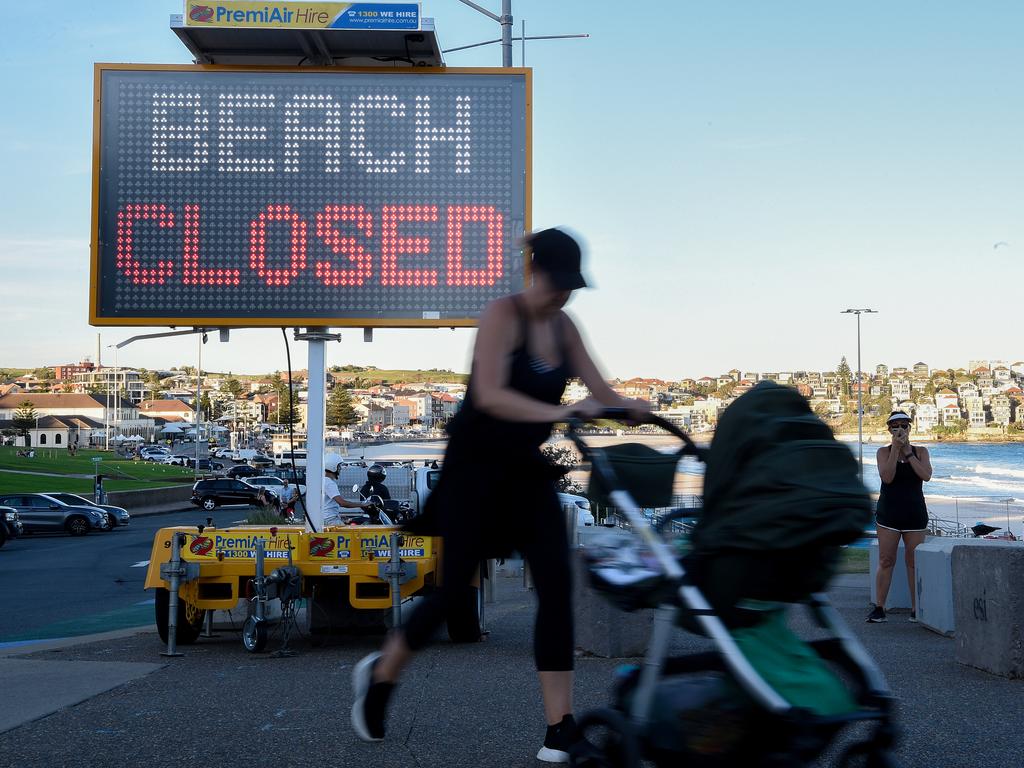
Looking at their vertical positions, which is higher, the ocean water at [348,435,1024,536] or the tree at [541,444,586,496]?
the tree at [541,444,586,496]

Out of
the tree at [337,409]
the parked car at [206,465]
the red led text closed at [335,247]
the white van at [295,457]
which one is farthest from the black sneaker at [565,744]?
the parked car at [206,465]

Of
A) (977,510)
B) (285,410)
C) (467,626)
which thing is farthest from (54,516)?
(977,510)

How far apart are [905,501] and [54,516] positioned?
3340 cm

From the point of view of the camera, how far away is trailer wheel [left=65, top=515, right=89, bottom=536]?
3594cm

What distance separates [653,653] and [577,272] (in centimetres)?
126

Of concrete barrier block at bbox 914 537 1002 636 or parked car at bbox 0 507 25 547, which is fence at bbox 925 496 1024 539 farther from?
concrete barrier block at bbox 914 537 1002 636

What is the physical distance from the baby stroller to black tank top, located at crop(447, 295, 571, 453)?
1.43 feet

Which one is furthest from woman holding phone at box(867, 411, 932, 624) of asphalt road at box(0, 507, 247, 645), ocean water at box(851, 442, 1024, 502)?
ocean water at box(851, 442, 1024, 502)

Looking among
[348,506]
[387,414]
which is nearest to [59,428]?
Answer: [387,414]

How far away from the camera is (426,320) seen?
9180mm

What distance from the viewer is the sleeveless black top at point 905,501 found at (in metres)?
8.38

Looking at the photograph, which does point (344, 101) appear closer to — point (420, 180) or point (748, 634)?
point (420, 180)

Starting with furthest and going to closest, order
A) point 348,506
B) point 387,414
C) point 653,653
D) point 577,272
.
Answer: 1. point 387,414
2. point 348,506
3. point 577,272
4. point 653,653

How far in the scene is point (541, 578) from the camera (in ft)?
11.7
